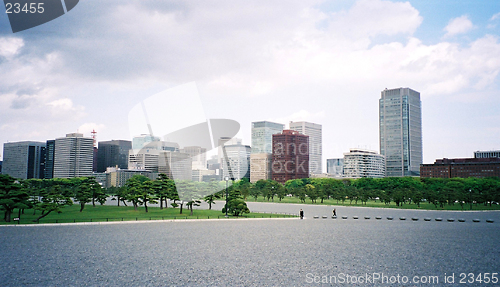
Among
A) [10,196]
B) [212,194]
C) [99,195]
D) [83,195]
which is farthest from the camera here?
[99,195]

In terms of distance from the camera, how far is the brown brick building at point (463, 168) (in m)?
178

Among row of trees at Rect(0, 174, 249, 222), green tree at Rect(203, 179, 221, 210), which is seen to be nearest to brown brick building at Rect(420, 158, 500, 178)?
row of trees at Rect(0, 174, 249, 222)

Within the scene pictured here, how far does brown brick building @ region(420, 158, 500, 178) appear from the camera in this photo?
178m

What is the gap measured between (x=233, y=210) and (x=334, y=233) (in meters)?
19.7

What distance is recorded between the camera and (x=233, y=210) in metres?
51.1

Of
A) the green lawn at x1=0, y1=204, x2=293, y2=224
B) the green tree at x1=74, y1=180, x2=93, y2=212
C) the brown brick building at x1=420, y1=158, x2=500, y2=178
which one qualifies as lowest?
the green lawn at x1=0, y1=204, x2=293, y2=224

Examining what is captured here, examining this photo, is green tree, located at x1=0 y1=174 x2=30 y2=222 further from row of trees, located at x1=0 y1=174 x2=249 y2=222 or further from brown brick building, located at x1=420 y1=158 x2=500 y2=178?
brown brick building, located at x1=420 y1=158 x2=500 y2=178

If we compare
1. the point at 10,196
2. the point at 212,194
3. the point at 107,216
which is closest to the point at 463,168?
the point at 212,194

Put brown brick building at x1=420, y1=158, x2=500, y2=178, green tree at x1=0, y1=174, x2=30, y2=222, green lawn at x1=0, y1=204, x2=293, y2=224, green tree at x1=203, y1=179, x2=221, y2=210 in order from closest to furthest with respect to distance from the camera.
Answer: green tree at x1=0, y1=174, x2=30, y2=222 → green lawn at x1=0, y1=204, x2=293, y2=224 → green tree at x1=203, y1=179, x2=221, y2=210 → brown brick building at x1=420, y1=158, x2=500, y2=178

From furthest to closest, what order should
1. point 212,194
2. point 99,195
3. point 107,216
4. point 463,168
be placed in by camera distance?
point 463,168
point 99,195
point 212,194
point 107,216

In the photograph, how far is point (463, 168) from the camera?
601 feet

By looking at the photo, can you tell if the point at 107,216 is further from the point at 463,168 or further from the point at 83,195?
the point at 463,168

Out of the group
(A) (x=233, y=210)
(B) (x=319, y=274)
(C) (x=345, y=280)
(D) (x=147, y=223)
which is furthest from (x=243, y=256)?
(A) (x=233, y=210)

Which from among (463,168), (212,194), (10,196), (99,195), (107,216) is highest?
(463,168)
